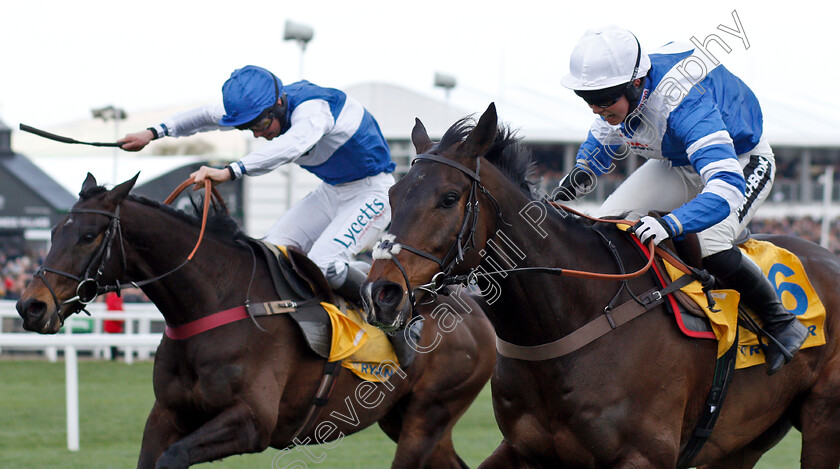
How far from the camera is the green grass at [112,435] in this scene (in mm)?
6910

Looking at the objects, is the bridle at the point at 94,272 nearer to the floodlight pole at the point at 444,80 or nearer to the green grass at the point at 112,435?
the green grass at the point at 112,435

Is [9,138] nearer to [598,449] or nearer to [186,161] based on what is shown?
[186,161]

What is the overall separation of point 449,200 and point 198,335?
1836 millimetres

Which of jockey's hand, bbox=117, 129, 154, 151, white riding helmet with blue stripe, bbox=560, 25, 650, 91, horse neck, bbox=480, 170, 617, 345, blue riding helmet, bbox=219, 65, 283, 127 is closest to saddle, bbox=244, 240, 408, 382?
blue riding helmet, bbox=219, 65, 283, 127

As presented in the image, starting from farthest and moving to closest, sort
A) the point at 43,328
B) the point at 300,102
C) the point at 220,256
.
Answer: the point at 300,102, the point at 220,256, the point at 43,328

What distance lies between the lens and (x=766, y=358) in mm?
3797

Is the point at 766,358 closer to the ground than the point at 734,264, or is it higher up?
closer to the ground

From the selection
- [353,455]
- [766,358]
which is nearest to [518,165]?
[766,358]

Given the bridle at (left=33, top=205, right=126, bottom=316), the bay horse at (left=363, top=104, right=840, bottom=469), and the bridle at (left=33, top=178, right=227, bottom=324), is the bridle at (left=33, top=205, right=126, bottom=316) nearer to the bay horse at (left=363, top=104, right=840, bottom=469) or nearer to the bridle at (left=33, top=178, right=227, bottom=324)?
the bridle at (left=33, top=178, right=227, bottom=324)

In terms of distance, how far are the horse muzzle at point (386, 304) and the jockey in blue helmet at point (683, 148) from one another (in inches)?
38.4

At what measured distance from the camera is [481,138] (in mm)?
3221

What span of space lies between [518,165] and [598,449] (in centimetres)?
104

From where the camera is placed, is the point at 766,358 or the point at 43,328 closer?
the point at 766,358

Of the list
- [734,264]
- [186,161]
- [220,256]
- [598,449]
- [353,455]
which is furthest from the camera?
[186,161]
